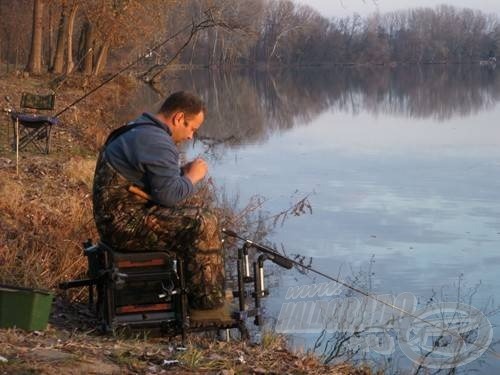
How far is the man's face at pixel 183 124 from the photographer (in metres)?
5.42

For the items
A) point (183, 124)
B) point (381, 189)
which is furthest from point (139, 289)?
point (381, 189)

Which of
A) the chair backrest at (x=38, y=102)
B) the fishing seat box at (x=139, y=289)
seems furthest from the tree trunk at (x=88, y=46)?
the fishing seat box at (x=139, y=289)

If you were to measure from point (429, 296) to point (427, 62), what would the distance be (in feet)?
283

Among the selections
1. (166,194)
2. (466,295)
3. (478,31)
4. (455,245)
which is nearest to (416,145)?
(455,245)

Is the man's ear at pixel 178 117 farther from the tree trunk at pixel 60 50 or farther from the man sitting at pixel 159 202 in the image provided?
the tree trunk at pixel 60 50

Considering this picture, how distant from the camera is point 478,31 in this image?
97250 mm

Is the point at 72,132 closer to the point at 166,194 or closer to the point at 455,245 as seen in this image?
the point at 455,245

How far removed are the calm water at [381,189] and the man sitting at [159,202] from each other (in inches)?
69.0

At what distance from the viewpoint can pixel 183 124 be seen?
544 cm

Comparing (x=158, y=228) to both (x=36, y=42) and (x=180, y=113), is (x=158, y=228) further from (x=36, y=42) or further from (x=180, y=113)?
(x=36, y=42)

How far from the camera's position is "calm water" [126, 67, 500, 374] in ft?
30.8

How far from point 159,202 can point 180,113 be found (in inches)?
20.3

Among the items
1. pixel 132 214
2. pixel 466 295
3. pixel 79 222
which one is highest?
pixel 132 214

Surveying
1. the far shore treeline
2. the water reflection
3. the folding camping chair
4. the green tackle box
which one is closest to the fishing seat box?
the green tackle box
